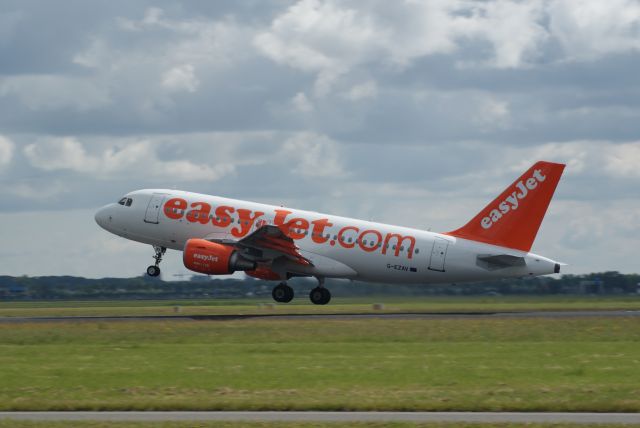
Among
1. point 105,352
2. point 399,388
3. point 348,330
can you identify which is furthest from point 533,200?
point 399,388

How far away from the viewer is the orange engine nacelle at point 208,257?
49406 millimetres

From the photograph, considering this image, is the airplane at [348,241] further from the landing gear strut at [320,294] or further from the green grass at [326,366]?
the green grass at [326,366]

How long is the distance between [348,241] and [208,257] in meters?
7.15

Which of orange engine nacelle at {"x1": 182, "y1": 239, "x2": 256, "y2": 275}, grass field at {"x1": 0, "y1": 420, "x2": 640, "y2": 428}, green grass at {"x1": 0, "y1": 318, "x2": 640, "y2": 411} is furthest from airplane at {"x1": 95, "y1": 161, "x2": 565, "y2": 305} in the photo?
grass field at {"x1": 0, "y1": 420, "x2": 640, "y2": 428}

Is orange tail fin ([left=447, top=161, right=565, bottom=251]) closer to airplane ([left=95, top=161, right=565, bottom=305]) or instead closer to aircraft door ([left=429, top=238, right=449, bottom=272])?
airplane ([left=95, top=161, right=565, bottom=305])

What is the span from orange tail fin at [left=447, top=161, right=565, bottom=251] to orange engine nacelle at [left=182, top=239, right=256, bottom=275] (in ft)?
39.6

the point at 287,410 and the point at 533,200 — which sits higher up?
the point at 533,200

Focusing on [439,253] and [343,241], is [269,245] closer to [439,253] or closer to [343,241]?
[343,241]

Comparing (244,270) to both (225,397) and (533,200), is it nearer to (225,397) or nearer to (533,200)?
(533,200)

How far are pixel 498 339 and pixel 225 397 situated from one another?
1560 cm

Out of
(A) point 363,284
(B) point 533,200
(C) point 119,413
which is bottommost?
(C) point 119,413

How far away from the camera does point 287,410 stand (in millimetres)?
20391

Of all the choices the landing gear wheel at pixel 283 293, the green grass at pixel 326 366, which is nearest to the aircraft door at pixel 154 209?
the landing gear wheel at pixel 283 293

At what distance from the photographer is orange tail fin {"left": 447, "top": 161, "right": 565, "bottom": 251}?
5003cm
